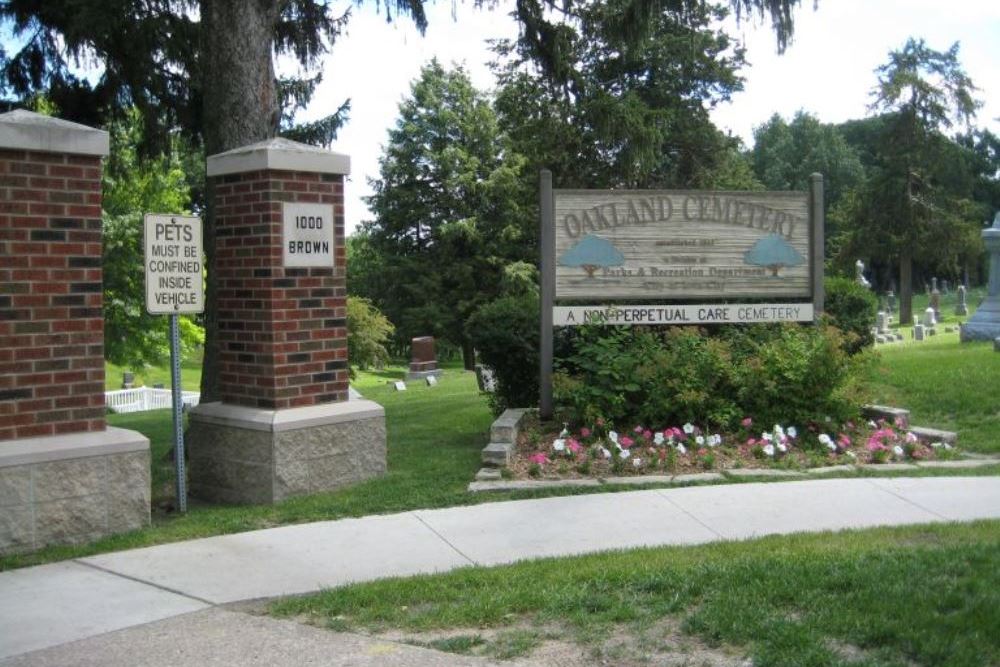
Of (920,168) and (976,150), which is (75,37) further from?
(976,150)

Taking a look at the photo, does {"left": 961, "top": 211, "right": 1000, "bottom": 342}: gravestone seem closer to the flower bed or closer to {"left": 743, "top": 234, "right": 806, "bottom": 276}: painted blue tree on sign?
{"left": 743, "top": 234, "right": 806, "bottom": 276}: painted blue tree on sign

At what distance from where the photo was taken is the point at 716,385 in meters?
9.79

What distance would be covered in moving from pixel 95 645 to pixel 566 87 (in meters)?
10.1

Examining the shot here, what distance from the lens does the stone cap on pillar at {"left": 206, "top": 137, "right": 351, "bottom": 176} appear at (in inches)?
320

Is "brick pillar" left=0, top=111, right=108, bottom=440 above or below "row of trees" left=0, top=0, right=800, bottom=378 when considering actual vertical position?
below

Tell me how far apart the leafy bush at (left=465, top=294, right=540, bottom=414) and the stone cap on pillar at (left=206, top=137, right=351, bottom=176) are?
3.15m

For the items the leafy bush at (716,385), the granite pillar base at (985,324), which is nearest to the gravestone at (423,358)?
the granite pillar base at (985,324)

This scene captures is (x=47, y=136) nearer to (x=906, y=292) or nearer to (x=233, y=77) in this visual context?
(x=233, y=77)

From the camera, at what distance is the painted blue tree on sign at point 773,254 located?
11.1 meters

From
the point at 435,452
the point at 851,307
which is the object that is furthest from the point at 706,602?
the point at 851,307

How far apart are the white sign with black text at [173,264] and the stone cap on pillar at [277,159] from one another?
823mm

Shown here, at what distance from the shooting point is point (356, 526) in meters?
7.08

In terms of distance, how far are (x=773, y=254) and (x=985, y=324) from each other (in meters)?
11.7

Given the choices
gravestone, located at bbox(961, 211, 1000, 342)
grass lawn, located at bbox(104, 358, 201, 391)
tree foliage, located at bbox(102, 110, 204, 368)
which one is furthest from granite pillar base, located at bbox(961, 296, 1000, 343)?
grass lawn, located at bbox(104, 358, 201, 391)
